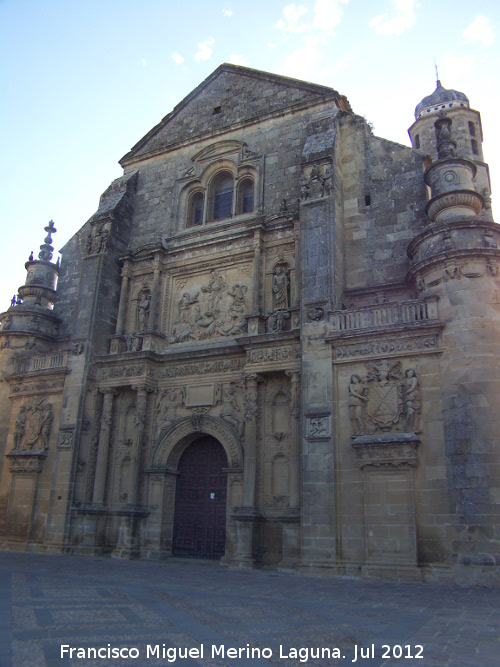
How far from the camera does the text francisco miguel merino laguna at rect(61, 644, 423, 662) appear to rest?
5566 mm

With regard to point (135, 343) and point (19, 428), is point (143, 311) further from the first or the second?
point (19, 428)

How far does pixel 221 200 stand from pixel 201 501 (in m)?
11.1

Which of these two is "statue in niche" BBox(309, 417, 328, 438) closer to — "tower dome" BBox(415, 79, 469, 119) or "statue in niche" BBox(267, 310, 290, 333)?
"statue in niche" BBox(267, 310, 290, 333)

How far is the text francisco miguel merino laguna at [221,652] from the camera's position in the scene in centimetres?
557

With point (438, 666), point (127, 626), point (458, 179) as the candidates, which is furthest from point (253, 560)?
point (458, 179)

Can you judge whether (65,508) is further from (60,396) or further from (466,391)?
(466,391)

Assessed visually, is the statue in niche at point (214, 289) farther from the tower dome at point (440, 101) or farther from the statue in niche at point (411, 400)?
the tower dome at point (440, 101)

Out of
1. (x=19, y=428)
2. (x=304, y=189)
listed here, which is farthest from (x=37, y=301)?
(x=304, y=189)

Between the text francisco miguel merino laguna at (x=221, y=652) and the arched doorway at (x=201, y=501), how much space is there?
1075 centimetres

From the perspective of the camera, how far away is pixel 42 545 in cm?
1795

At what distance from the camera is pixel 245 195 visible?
2056 centimetres

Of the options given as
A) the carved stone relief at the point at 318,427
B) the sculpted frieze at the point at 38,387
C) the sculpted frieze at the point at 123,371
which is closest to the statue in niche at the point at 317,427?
the carved stone relief at the point at 318,427

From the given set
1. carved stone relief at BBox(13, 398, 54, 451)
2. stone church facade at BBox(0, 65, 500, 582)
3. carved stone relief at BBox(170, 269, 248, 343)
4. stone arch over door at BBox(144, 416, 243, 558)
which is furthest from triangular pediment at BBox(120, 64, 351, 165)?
stone arch over door at BBox(144, 416, 243, 558)

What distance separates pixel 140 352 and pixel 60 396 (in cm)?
371
